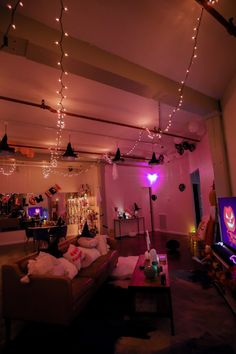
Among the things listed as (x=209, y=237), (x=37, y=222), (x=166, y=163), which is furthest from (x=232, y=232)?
(x=37, y=222)

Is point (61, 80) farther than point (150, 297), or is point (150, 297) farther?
point (61, 80)

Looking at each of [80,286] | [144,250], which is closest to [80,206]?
[144,250]

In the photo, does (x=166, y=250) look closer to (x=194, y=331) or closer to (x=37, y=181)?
(x=194, y=331)

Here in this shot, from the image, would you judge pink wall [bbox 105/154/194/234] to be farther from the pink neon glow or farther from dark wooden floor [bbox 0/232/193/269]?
dark wooden floor [bbox 0/232/193/269]

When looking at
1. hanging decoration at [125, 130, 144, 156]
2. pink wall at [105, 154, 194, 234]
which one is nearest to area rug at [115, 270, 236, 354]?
hanging decoration at [125, 130, 144, 156]

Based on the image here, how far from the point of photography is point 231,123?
3.41 meters

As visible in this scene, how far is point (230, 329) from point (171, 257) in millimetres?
2782

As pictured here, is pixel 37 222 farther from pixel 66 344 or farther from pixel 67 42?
pixel 67 42

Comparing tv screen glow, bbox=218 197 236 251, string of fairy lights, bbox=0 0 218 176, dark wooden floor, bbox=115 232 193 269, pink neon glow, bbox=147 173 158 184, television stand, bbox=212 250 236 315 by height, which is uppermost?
string of fairy lights, bbox=0 0 218 176

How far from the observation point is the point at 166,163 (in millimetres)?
8461

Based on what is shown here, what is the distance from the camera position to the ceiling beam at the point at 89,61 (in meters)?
2.02

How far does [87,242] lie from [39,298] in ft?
5.10

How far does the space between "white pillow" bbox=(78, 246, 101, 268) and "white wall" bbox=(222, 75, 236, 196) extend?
2.67 metres

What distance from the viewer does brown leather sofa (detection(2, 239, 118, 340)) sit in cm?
214
